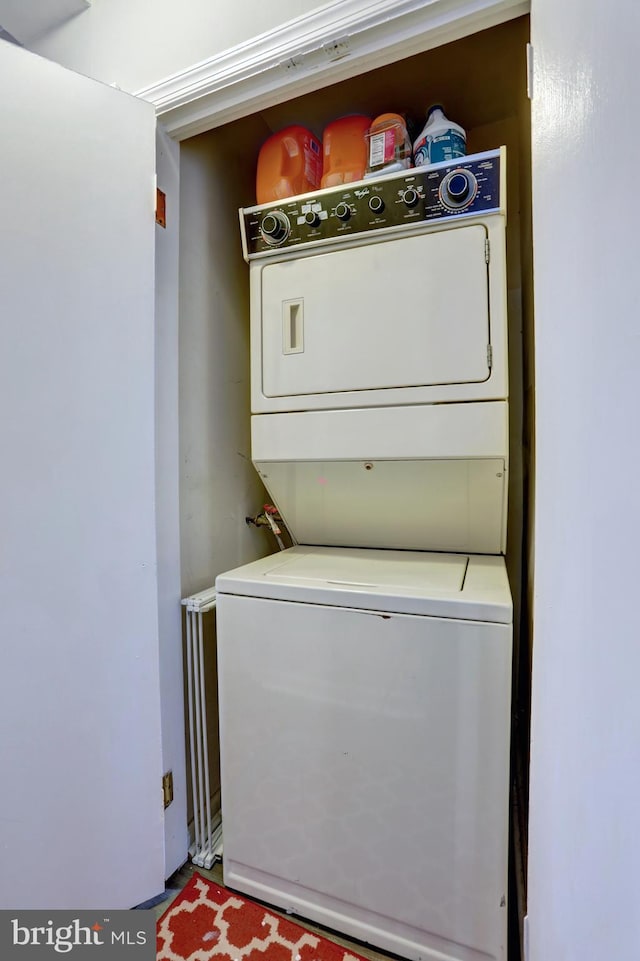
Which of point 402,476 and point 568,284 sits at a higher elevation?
point 568,284

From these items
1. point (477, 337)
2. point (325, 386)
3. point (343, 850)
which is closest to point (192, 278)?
point (325, 386)

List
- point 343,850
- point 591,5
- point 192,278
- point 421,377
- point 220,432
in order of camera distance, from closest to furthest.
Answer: point 591,5 < point 343,850 < point 421,377 < point 192,278 < point 220,432

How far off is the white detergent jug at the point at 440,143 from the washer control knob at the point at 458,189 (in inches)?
4.7

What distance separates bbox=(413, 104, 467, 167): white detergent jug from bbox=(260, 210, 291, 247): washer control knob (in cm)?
52

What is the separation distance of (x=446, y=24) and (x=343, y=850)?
96.6 inches

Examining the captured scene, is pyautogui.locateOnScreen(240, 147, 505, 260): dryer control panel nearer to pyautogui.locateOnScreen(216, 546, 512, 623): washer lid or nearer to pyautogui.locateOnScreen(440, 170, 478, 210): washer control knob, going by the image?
pyautogui.locateOnScreen(440, 170, 478, 210): washer control knob

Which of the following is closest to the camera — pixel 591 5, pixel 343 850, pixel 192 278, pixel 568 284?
pixel 591 5

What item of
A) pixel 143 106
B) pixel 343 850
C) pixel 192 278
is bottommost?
pixel 343 850

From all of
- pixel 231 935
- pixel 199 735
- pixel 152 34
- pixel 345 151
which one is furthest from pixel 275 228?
pixel 231 935

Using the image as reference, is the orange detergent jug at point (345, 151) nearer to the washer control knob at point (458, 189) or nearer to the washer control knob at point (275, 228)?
the washer control knob at point (275, 228)

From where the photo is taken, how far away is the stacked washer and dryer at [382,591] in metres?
1.17

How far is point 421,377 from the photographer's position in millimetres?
1430

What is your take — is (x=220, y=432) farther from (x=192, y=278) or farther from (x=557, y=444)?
(x=557, y=444)

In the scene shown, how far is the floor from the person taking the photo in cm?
130
